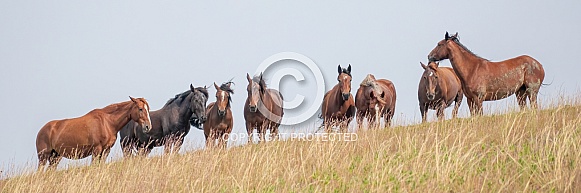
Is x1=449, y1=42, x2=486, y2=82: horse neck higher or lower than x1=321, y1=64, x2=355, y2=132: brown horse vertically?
higher

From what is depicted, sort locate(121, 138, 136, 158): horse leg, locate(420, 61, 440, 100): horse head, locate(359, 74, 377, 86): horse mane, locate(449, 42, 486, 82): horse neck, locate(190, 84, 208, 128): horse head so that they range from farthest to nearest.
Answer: locate(190, 84, 208, 128): horse head < locate(359, 74, 377, 86): horse mane < locate(420, 61, 440, 100): horse head < locate(449, 42, 486, 82): horse neck < locate(121, 138, 136, 158): horse leg

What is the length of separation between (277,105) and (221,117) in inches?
58.8

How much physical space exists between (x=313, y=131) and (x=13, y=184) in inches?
217

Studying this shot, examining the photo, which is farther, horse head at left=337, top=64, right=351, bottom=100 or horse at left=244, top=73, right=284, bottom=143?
horse at left=244, top=73, right=284, bottom=143

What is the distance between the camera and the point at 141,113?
17.0 metres

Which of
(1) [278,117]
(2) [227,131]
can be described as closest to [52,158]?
(2) [227,131]

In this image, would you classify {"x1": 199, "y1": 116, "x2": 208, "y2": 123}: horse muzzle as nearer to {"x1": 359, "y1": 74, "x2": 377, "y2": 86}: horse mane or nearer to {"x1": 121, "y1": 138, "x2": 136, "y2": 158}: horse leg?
{"x1": 121, "y1": 138, "x2": 136, "y2": 158}: horse leg

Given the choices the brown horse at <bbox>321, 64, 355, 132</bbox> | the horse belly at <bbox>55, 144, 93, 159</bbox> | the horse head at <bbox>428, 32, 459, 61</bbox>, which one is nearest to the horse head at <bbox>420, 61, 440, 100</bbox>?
the horse head at <bbox>428, 32, 459, 61</bbox>

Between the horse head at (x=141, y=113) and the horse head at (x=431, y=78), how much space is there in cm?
661

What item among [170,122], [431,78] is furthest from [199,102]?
[431,78]

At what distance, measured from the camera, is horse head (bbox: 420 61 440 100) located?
17747 mm

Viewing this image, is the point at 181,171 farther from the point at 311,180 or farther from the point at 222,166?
the point at 311,180

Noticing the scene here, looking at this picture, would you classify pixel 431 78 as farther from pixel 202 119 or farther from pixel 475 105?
pixel 202 119

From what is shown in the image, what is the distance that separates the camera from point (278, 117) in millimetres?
17969
